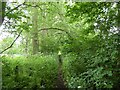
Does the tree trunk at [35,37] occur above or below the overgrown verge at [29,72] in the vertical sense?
Result: above

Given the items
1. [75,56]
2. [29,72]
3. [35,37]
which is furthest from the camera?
[35,37]

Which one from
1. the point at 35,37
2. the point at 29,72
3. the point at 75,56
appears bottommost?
the point at 29,72

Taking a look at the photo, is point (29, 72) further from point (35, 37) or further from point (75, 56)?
point (35, 37)

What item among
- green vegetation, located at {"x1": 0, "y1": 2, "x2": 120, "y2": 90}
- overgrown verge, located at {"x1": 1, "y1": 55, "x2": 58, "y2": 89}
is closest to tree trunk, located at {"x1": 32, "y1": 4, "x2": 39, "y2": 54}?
green vegetation, located at {"x1": 0, "y1": 2, "x2": 120, "y2": 90}

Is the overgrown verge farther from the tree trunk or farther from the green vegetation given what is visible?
the tree trunk

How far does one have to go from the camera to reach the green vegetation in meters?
2.41

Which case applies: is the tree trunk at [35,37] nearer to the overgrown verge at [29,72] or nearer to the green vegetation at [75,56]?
the green vegetation at [75,56]

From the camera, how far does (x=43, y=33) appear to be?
4598mm

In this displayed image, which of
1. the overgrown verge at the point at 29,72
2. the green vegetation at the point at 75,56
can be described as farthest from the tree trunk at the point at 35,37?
the overgrown verge at the point at 29,72

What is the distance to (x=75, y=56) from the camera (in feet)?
9.66

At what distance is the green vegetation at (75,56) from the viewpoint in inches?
95.0

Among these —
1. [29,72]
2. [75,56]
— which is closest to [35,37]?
[29,72]

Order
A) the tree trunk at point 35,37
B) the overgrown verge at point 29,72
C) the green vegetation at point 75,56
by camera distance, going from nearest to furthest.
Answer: the green vegetation at point 75,56 < the overgrown verge at point 29,72 < the tree trunk at point 35,37

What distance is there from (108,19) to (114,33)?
0.17 metres
